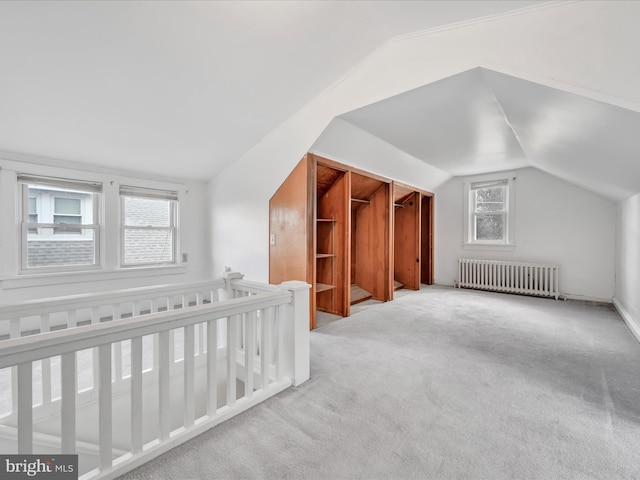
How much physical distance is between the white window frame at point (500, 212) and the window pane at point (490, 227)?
0.20ft

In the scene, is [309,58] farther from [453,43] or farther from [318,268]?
[318,268]

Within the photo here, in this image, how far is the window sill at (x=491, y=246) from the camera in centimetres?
516

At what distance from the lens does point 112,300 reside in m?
1.86

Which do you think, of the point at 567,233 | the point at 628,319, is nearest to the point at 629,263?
the point at 628,319

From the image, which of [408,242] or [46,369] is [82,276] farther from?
[408,242]

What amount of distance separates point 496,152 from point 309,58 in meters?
3.07

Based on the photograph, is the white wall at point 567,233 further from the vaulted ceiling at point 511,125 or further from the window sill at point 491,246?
→ the vaulted ceiling at point 511,125

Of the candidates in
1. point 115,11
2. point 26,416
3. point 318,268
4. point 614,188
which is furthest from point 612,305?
point 115,11

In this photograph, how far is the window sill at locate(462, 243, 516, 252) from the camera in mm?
5160

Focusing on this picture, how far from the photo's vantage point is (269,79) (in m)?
2.51

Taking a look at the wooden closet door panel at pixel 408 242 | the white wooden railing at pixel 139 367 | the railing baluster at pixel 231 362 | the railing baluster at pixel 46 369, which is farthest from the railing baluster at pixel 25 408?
the wooden closet door panel at pixel 408 242

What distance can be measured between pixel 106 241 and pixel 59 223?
19.1 inches

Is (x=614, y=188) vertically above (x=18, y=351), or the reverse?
(x=614, y=188)

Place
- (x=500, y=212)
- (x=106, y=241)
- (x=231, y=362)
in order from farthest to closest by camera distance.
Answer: (x=500, y=212) → (x=106, y=241) → (x=231, y=362)
